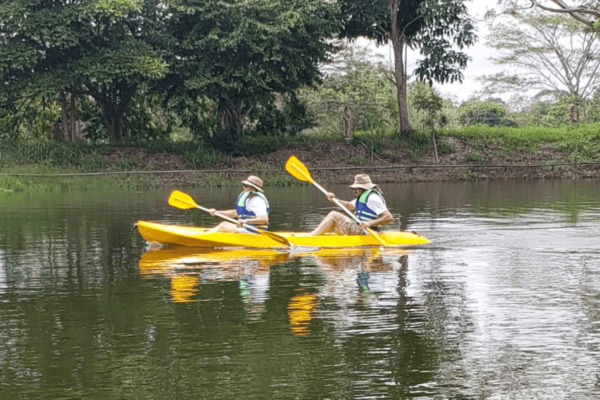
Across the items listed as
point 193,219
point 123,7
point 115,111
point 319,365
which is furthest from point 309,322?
point 115,111

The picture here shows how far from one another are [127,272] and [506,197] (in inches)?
537

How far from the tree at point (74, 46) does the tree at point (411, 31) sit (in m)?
7.19

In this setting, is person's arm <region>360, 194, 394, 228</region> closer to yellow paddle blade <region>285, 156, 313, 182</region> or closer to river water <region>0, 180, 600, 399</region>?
river water <region>0, 180, 600, 399</region>

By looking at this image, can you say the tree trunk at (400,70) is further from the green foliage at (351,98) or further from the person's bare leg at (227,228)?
the person's bare leg at (227,228)

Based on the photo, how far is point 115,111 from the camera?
32312 mm

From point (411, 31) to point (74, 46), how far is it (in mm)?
11983

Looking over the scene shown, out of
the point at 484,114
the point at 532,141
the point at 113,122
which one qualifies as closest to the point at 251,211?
the point at 113,122

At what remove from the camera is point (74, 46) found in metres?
29.1

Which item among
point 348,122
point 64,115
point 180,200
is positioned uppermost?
point 64,115

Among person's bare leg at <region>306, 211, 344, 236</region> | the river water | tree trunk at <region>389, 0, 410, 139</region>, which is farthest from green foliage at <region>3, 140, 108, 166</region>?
person's bare leg at <region>306, 211, 344, 236</region>

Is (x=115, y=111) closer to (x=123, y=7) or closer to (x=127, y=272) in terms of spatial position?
(x=123, y=7)

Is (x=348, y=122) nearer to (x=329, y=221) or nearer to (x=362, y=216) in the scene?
(x=362, y=216)

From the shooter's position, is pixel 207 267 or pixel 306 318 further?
pixel 207 267

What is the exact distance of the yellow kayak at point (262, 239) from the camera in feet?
38.7
